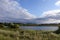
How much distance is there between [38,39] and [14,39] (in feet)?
6.29

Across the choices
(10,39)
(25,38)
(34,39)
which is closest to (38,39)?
(34,39)

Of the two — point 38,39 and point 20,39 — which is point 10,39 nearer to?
point 20,39

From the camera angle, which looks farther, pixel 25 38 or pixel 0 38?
pixel 25 38

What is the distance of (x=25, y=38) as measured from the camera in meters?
14.7

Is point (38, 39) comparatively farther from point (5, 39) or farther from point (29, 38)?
point (5, 39)

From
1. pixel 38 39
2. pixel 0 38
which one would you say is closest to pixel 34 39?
pixel 38 39

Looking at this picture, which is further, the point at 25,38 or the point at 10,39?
the point at 25,38

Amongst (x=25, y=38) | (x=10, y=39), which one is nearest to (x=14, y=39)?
(x=10, y=39)

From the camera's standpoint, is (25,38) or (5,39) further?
(25,38)

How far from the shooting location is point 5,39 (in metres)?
13.6

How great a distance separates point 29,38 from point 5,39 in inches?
89.1

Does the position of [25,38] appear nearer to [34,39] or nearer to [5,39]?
[34,39]

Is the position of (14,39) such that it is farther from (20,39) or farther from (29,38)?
(29,38)

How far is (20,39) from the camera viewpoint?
1391cm
